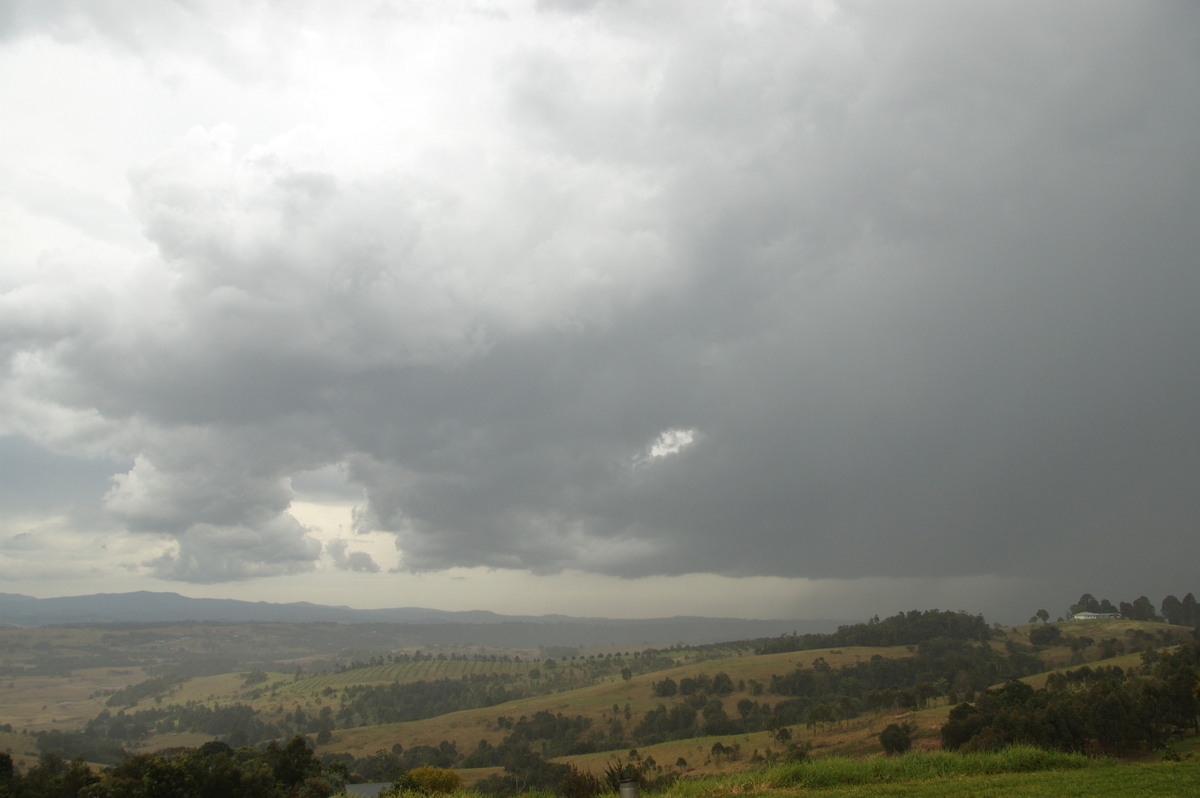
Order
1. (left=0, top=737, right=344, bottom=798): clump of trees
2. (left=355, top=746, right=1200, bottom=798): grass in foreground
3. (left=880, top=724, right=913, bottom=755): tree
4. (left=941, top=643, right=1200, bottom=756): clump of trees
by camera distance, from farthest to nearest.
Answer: (left=880, top=724, right=913, bottom=755): tree → (left=941, top=643, right=1200, bottom=756): clump of trees → (left=0, top=737, right=344, bottom=798): clump of trees → (left=355, top=746, right=1200, bottom=798): grass in foreground

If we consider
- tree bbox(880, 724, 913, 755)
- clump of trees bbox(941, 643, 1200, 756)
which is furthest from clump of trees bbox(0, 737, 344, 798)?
tree bbox(880, 724, 913, 755)

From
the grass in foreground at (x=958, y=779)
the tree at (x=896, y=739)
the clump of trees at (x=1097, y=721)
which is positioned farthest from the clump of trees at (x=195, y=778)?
the tree at (x=896, y=739)

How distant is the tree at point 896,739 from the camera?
106m

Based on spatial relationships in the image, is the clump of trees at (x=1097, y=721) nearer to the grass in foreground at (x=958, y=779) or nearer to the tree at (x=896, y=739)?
the tree at (x=896, y=739)

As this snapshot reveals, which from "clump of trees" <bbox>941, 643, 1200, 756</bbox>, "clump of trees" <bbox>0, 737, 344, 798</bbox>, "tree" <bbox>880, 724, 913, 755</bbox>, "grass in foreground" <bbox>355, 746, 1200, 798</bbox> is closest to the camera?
"grass in foreground" <bbox>355, 746, 1200, 798</bbox>

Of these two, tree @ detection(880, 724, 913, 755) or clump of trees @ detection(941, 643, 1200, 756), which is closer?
clump of trees @ detection(941, 643, 1200, 756)

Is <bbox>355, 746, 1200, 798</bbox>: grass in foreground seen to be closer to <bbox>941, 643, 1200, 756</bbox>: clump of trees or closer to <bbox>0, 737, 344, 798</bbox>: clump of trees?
<bbox>0, 737, 344, 798</bbox>: clump of trees

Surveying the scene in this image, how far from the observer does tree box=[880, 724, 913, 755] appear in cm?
10600

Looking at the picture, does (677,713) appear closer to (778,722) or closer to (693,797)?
(778,722)

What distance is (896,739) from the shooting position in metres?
108

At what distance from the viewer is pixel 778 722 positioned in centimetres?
16438

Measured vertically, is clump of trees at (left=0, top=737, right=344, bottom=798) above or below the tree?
above

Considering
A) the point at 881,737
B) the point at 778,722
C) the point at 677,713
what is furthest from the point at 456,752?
the point at 881,737

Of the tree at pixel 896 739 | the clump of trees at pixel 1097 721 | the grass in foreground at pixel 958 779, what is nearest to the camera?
the grass in foreground at pixel 958 779
